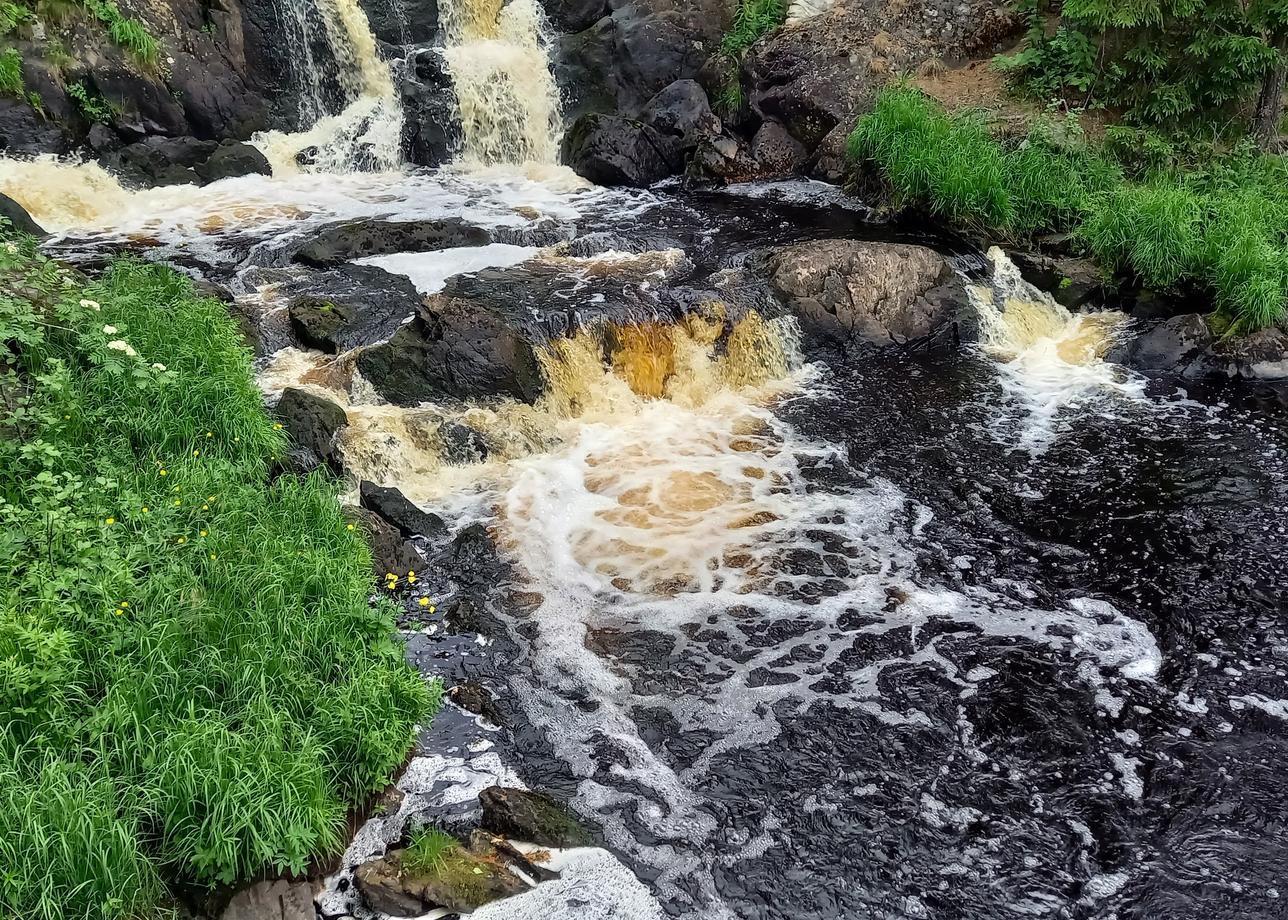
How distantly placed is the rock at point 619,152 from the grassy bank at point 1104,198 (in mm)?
3218

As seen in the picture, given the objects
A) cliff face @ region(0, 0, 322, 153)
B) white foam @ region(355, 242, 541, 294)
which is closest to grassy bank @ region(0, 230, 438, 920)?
white foam @ region(355, 242, 541, 294)

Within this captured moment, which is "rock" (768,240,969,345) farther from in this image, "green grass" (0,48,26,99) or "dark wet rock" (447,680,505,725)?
"green grass" (0,48,26,99)

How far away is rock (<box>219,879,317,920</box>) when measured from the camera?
13.8 ft

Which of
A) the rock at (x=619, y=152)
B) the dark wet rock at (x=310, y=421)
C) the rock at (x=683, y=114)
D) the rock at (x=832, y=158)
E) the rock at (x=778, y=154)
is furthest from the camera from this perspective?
the rock at (x=683, y=114)

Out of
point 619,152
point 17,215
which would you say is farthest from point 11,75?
point 619,152

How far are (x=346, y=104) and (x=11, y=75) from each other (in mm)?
4887

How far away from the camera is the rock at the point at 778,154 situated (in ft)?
51.5

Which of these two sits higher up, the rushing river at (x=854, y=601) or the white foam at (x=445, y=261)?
the white foam at (x=445, y=261)

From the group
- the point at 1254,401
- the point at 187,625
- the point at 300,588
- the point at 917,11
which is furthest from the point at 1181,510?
the point at 917,11

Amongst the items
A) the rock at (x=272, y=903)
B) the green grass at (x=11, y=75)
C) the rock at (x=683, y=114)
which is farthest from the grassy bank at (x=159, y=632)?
the rock at (x=683, y=114)

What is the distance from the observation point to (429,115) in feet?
53.0

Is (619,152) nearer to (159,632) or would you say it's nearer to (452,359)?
(452,359)

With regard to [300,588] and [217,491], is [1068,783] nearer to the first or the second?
[300,588]

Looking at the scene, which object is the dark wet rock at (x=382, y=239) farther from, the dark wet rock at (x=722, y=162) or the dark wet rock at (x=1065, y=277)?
the dark wet rock at (x=1065, y=277)
